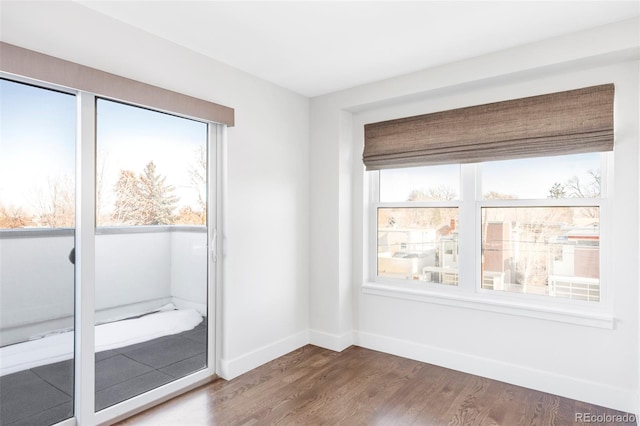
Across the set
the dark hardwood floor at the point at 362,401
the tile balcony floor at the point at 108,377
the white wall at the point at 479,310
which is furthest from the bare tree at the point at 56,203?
the white wall at the point at 479,310

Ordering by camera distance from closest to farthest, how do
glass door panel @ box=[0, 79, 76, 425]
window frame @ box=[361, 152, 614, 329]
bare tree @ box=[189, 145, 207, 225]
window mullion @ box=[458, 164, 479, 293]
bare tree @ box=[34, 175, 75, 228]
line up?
1. glass door panel @ box=[0, 79, 76, 425]
2. bare tree @ box=[34, 175, 75, 228]
3. window frame @ box=[361, 152, 614, 329]
4. bare tree @ box=[189, 145, 207, 225]
5. window mullion @ box=[458, 164, 479, 293]

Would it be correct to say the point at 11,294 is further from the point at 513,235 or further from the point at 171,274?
the point at 513,235

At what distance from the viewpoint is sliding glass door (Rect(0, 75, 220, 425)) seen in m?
2.12

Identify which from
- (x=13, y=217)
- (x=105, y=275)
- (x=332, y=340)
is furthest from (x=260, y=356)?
(x=13, y=217)

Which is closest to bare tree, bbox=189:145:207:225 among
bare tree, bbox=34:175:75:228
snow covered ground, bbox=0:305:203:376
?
snow covered ground, bbox=0:305:203:376

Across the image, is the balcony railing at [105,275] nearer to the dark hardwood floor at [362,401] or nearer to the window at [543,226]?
the dark hardwood floor at [362,401]

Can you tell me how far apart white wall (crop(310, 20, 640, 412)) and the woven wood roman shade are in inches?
3.6

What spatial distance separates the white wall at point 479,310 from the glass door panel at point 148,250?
1277 mm

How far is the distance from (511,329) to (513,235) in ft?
2.46

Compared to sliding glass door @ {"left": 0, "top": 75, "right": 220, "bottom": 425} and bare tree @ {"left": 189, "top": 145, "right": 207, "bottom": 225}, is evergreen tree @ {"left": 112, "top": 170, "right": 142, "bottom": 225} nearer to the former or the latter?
sliding glass door @ {"left": 0, "top": 75, "right": 220, "bottom": 425}

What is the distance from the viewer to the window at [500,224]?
2.81 metres

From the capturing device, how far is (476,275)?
3250mm

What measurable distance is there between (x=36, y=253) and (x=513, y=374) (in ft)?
11.1

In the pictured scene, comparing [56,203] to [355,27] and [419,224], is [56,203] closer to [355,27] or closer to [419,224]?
[355,27]
